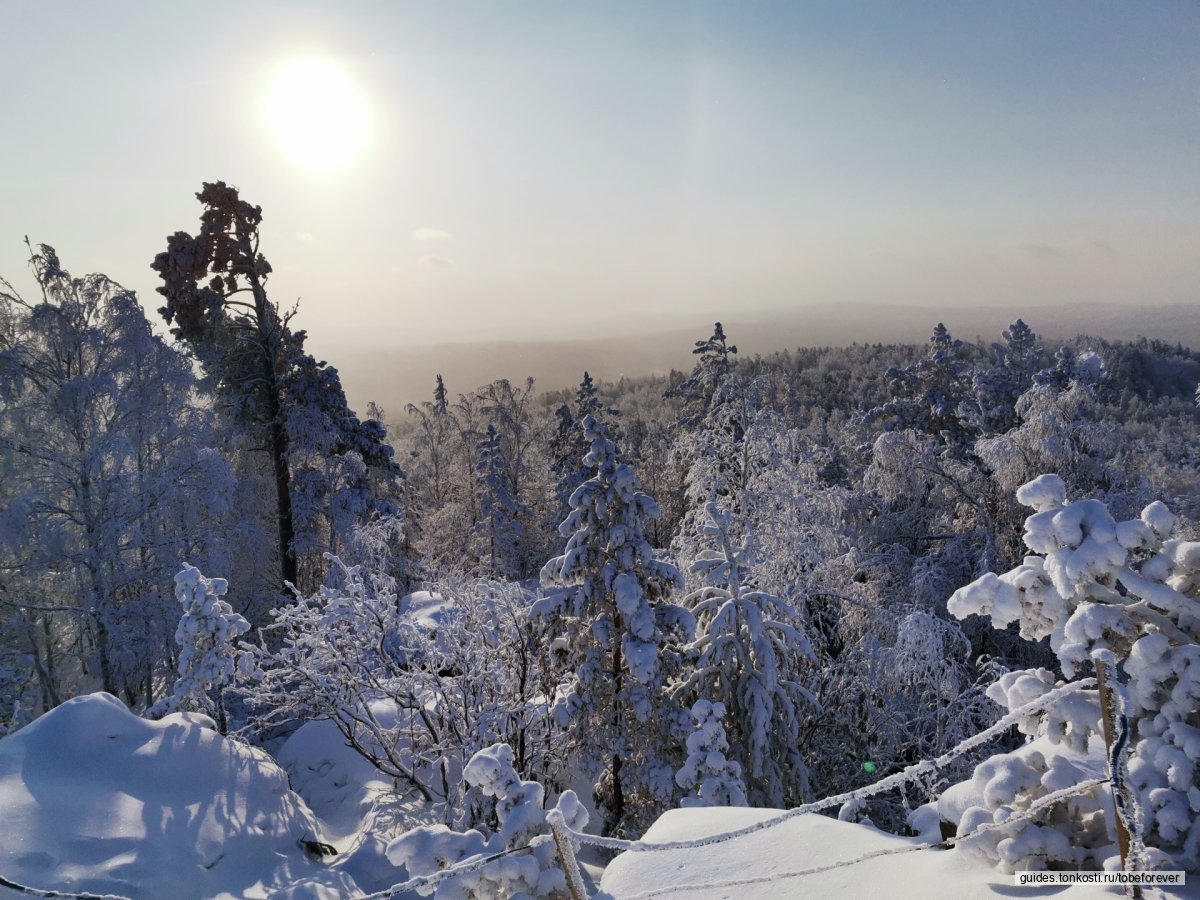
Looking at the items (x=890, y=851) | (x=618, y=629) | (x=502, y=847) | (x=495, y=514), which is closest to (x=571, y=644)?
(x=618, y=629)

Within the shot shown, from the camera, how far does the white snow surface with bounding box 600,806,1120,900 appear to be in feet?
12.2

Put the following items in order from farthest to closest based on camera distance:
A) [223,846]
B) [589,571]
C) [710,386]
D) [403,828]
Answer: [710,386]
[589,571]
[403,828]
[223,846]

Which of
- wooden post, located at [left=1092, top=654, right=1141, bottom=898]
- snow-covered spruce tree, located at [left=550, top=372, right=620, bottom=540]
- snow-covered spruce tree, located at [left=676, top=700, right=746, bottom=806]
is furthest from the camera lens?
snow-covered spruce tree, located at [left=550, top=372, right=620, bottom=540]

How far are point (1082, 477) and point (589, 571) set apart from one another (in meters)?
12.6

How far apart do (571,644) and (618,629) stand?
2.67ft

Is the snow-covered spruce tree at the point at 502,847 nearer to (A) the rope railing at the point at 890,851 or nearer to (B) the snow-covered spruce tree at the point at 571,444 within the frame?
(A) the rope railing at the point at 890,851

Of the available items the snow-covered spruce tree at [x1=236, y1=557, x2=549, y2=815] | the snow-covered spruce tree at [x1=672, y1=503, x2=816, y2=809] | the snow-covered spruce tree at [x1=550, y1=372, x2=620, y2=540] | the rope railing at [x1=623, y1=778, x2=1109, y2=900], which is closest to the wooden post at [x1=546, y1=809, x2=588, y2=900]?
the rope railing at [x1=623, y1=778, x2=1109, y2=900]

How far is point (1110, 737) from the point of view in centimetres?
344

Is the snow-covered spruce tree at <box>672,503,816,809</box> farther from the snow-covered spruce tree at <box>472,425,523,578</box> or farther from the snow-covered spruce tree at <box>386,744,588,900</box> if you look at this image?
the snow-covered spruce tree at <box>472,425,523,578</box>

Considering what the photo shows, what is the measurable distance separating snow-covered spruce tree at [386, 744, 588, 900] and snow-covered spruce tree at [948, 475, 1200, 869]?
7.91ft

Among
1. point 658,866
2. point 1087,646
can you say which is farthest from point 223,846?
point 1087,646

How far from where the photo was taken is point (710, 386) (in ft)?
77.0

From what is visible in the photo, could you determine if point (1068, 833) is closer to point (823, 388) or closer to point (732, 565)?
point (732, 565)

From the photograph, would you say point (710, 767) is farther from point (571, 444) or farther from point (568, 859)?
point (571, 444)
